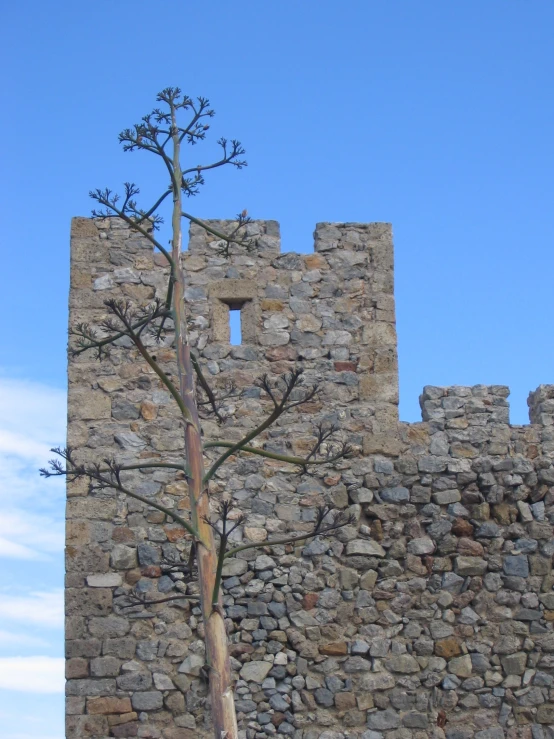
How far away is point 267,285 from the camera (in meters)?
8.74

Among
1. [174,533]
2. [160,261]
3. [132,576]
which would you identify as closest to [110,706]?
[132,576]

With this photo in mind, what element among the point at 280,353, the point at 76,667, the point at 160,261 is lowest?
the point at 76,667

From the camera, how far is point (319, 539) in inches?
321

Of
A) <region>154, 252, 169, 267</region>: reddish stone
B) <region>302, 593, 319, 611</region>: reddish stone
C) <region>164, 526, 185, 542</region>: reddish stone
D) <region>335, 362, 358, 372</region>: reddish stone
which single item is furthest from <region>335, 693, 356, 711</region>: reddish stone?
<region>154, 252, 169, 267</region>: reddish stone

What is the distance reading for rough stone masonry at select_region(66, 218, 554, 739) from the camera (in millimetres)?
7820

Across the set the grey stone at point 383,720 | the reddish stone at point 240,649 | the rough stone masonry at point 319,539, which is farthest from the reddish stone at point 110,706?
the grey stone at point 383,720

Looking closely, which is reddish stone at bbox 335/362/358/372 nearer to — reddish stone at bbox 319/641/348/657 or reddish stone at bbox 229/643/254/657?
reddish stone at bbox 319/641/348/657

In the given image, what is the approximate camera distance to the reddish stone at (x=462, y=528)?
8281 mm

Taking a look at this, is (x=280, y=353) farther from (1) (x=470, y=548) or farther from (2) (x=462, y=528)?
(1) (x=470, y=548)

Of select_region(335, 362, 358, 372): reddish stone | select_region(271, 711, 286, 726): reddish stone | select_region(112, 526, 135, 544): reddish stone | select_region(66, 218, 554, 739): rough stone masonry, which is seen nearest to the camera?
select_region(271, 711, 286, 726): reddish stone

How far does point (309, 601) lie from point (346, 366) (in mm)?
1748

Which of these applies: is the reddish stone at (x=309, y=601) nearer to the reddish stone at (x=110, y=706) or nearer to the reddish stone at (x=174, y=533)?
the reddish stone at (x=174, y=533)

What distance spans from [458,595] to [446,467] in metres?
0.92

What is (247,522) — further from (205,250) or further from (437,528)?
(205,250)
